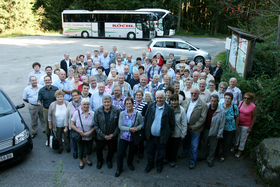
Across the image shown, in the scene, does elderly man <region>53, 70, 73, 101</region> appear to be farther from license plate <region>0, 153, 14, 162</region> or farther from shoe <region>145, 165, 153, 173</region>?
shoe <region>145, 165, 153, 173</region>

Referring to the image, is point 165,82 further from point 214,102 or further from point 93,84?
point 93,84

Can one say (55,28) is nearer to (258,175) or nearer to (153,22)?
(153,22)

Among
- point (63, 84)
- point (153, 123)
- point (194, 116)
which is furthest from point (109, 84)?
point (194, 116)

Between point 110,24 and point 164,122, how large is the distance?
26413 mm

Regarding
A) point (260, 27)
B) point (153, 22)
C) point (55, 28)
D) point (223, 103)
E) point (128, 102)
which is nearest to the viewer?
point (128, 102)

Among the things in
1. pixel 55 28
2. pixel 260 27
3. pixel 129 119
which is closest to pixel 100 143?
pixel 129 119

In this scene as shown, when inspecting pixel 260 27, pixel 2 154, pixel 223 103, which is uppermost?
pixel 260 27

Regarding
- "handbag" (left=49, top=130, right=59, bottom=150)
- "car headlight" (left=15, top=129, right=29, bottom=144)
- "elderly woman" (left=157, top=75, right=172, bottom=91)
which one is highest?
"elderly woman" (left=157, top=75, right=172, bottom=91)

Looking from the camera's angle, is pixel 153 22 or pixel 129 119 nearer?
pixel 129 119

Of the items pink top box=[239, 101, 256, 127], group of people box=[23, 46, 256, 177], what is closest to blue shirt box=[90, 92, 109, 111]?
group of people box=[23, 46, 256, 177]

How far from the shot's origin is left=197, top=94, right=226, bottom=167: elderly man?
15.9ft

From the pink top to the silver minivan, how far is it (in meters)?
10.3

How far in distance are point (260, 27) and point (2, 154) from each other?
14.7 meters

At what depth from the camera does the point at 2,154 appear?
4.58 meters
